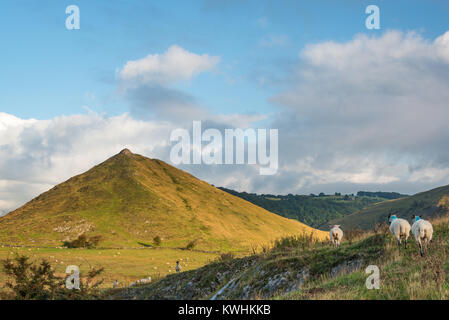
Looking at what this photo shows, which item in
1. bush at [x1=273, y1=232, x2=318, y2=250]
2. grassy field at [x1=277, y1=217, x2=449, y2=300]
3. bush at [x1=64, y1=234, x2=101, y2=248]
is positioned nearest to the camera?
grassy field at [x1=277, y1=217, x2=449, y2=300]

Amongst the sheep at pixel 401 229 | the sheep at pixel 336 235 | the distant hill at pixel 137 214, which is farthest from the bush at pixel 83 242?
the sheep at pixel 401 229

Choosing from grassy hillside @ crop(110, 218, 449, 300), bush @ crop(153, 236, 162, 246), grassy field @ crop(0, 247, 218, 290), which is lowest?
grassy field @ crop(0, 247, 218, 290)

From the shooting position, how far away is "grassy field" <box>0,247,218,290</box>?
167ft

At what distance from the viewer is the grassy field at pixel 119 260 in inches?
2008

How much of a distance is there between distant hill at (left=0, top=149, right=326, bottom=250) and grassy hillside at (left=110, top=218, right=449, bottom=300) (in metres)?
75.4

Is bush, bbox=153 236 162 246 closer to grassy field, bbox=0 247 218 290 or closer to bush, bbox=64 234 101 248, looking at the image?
grassy field, bbox=0 247 218 290

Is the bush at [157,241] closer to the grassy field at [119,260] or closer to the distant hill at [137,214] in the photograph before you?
the distant hill at [137,214]

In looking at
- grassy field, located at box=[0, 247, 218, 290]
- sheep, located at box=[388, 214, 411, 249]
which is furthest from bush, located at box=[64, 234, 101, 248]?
sheep, located at box=[388, 214, 411, 249]

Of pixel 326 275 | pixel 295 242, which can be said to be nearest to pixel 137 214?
pixel 295 242

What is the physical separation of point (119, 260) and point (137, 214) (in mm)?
44456

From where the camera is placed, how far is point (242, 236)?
114312mm
